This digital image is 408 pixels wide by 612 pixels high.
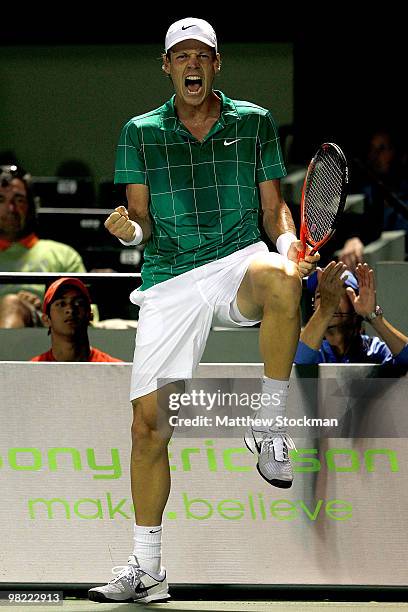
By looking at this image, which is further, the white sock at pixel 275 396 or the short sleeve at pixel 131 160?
the short sleeve at pixel 131 160

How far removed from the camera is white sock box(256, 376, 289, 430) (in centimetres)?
377

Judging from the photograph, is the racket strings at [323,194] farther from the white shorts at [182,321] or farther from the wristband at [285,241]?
the white shorts at [182,321]

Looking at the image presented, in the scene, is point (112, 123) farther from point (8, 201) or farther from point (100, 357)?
point (100, 357)

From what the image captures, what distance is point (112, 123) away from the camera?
8922 mm

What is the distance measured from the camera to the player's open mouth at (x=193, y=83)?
150 inches

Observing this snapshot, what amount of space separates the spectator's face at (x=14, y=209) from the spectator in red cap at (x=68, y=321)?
1499 mm

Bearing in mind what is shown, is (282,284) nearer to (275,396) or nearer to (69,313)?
(275,396)

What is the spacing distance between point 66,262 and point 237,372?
180 centimetres

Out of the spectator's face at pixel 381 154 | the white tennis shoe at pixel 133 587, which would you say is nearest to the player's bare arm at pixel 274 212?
the white tennis shoe at pixel 133 587

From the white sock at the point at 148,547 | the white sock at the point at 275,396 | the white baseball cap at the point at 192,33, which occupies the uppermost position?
the white baseball cap at the point at 192,33

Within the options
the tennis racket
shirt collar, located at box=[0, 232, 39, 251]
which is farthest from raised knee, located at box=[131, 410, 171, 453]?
shirt collar, located at box=[0, 232, 39, 251]

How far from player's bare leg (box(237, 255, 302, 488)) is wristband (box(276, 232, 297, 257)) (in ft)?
0.27

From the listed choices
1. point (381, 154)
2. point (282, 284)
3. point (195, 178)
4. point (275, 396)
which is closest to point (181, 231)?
point (195, 178)

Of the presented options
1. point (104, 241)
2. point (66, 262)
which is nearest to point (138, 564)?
point (66, 262)
